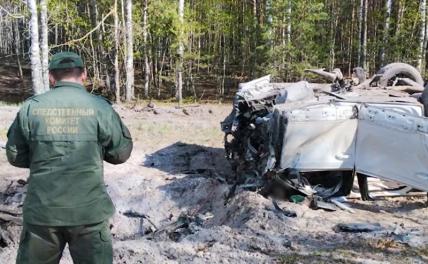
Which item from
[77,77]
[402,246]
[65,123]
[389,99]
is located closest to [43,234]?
[65,123]

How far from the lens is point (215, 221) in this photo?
7.33m

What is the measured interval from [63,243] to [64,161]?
0.55 meters

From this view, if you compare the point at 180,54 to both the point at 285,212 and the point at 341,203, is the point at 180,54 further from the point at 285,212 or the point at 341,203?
the point at 285,212

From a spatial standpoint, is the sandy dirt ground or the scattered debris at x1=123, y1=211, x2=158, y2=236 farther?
the scattered debris at x1=123, y1=211, x2=158, y2=236

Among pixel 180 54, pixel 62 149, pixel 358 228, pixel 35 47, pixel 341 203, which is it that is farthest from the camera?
pixel 180 54

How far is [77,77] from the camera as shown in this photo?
322cm

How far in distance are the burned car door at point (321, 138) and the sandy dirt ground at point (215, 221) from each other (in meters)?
0.62

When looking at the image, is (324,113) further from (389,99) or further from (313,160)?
(389,99)

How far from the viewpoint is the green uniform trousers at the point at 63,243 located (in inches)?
124

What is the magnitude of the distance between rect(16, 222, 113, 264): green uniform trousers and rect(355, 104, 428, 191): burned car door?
4.44 metres

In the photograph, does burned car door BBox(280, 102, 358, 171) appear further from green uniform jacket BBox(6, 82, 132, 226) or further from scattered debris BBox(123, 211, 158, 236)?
green uniform jacket BBox(6, 82, 132, 226)

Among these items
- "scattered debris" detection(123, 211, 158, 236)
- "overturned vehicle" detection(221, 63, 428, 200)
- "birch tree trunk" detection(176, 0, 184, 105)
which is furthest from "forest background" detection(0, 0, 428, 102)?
"overturned vehicle" detection(221, 63, 428, 200)

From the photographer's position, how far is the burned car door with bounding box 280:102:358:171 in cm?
692

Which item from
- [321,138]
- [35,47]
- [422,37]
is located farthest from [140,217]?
[422,37]
